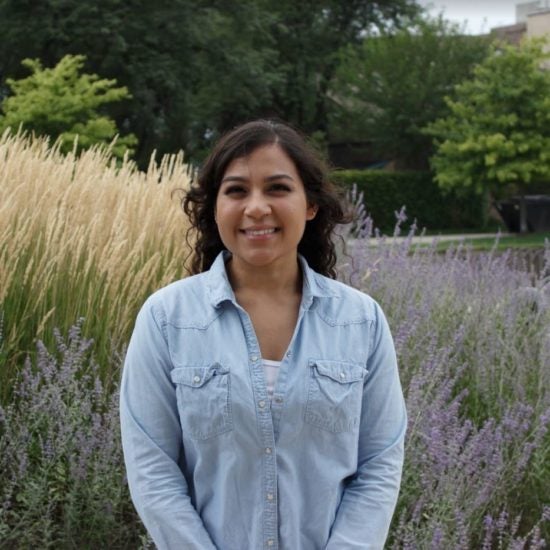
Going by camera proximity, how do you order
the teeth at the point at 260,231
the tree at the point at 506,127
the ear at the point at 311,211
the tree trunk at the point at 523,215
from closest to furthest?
the teeth at the point at 260,231 → the ear at the point at 311,211 → the tree at the point at 506,127 → the tree trunk at the point at 523,215

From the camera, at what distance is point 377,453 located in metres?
2.16

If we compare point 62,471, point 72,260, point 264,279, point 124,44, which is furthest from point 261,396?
point 124,44

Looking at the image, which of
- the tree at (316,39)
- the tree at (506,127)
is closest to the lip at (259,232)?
the tree at (506,127)

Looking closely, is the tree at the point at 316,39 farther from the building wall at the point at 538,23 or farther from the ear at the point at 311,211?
the ear at the point at 311,211

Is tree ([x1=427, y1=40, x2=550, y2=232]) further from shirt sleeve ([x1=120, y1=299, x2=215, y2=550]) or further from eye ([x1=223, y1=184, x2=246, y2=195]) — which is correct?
shirt sleeve ([x1=120, y1=299, x2=215, y2=550])

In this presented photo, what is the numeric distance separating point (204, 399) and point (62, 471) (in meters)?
1.49

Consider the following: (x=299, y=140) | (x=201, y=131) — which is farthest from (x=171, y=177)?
(x=201, y=131)

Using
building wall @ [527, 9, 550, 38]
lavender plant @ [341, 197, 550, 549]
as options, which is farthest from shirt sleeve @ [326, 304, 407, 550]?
building wall @ [527, 9, 550, 38]

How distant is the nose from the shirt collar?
0.15 meters

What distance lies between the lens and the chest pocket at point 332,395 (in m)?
2.05

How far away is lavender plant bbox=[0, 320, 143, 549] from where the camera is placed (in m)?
3.28

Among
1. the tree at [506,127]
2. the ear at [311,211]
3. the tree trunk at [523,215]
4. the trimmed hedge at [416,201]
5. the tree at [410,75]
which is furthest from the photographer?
the tree at [410,75]

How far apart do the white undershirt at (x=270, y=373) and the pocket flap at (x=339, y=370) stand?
77mm

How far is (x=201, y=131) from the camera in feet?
111
